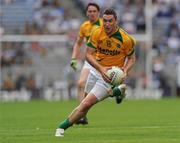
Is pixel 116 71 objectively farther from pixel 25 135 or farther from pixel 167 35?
pixel 167 35

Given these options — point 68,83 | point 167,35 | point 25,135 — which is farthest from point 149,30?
point 25,135

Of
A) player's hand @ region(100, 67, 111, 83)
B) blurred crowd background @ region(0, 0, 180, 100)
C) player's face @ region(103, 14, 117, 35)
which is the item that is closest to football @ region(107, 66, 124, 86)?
player's hand @ region(100, 67, 111, 83)

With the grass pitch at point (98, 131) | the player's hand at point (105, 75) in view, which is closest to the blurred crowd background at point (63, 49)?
the grass pitch at point (98, 131)

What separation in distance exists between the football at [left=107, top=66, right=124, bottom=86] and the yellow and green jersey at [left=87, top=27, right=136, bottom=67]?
0.44 metres

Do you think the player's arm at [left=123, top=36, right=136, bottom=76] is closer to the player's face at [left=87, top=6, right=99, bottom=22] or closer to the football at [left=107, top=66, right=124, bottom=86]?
the football at [left=107, top=66, right=124, bottom=86]

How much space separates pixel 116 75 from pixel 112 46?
691 millimetres

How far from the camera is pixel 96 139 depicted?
14664 mm

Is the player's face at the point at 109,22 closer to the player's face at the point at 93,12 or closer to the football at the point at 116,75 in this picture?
the football at the point at 116,75

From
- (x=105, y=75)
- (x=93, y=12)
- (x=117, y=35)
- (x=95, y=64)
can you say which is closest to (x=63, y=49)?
(x=93, y=12)

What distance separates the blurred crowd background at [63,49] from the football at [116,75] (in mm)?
22487

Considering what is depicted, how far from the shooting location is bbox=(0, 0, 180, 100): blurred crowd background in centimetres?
3859

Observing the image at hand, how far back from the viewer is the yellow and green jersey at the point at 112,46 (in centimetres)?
1553

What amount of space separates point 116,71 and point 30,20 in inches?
1022

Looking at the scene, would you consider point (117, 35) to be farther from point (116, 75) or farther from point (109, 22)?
point (116, 75)
